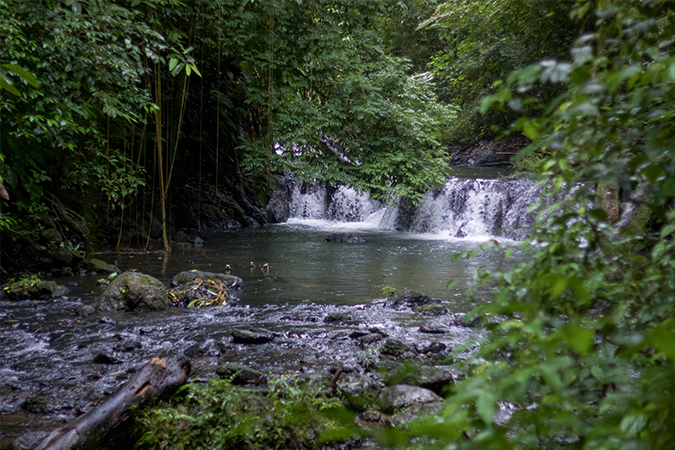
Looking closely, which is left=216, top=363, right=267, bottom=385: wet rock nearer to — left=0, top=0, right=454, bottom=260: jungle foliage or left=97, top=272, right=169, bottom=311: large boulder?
left=97, top=272, right=169, bottom=311: large boulder

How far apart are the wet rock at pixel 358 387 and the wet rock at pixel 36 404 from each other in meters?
2.07

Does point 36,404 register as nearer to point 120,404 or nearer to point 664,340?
point 120,404

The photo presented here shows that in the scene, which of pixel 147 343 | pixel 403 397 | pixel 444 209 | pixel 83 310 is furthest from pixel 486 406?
pixel 444 209

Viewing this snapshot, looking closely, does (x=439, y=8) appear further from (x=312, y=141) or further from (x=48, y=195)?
(x=48, y=195)

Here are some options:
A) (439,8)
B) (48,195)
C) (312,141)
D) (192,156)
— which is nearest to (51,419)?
(48,195)

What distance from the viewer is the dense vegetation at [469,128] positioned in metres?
0.85

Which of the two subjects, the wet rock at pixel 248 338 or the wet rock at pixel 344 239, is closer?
the wet rock at pixel 248 338

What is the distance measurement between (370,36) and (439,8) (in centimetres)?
381

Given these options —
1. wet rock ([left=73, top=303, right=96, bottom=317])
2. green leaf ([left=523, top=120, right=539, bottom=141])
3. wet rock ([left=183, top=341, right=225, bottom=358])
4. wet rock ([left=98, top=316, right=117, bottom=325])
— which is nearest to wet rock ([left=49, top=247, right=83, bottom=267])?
wet rock ([left=73, top=303, right=96, bottom=317])

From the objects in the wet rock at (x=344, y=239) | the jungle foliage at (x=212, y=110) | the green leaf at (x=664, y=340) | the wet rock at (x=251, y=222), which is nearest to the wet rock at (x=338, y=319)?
the jungle foliage at (x=212, y=110)

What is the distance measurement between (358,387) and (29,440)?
2126 mm

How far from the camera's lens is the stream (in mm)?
3365

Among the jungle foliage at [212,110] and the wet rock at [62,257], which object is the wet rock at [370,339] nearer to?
the jungle foliage at [212,110]

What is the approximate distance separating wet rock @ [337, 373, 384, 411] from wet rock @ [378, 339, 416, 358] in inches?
20.5
